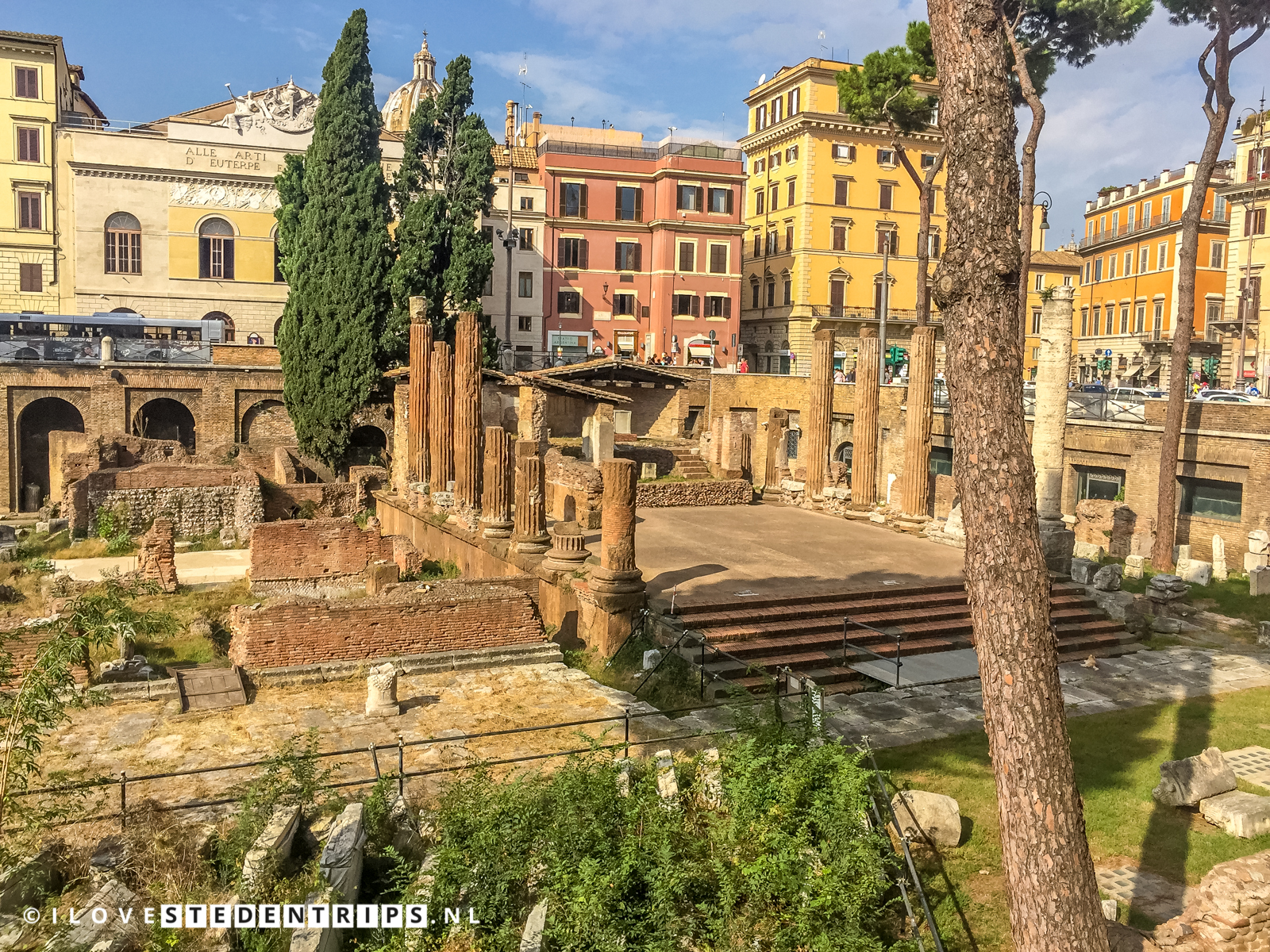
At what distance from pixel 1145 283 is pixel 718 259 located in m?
21.8

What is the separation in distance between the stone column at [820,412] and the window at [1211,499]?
8.30 m

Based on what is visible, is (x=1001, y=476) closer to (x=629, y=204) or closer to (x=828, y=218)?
(x=629, y=204)

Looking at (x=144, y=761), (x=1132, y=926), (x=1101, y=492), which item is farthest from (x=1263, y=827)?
(x=1101, y=492)

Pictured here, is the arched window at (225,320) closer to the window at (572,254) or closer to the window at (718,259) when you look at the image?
the window at (572,254)

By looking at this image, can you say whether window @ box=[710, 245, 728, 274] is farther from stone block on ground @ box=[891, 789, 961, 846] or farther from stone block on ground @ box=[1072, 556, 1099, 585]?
stone block on ground @ box=[891, 789, 961, 846]

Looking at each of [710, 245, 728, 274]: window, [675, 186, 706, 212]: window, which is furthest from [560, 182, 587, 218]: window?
[710, 245, 728, 274]: window

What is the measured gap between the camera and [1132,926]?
7816 millimetres

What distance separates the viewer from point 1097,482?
86.9 feet

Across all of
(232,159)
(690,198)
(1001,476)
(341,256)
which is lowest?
(1001,476)

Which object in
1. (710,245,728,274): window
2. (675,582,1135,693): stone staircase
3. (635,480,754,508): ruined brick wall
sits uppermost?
(710,245,728,274): window

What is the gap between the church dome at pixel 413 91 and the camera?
205 ft

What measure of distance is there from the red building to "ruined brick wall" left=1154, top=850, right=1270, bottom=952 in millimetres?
41454

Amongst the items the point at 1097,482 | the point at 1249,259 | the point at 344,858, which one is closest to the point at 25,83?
the point at 1097,482

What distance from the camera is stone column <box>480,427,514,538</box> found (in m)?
20.1
